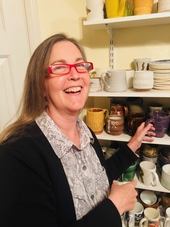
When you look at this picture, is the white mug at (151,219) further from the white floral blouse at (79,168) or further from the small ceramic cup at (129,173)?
the white floral blouse at (79,168)

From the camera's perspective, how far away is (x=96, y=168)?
73 cm

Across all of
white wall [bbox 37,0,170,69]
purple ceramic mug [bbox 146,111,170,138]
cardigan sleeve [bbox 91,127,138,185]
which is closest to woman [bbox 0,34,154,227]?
cardigan sleeve [bbox 91,127,138,185]

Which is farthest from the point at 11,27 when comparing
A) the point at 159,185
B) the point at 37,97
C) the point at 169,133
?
the point at 159,185

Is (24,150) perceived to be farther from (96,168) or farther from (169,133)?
(169,133)

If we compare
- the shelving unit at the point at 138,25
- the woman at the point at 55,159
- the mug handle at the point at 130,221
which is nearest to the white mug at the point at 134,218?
the mug handle at the point at 130,221

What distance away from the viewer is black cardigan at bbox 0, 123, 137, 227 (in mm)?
469

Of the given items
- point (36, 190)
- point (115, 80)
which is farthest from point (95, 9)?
point (36, 190)

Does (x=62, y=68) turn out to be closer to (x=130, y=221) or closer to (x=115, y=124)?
(x=115, y=124)

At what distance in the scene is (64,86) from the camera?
2.13 feet

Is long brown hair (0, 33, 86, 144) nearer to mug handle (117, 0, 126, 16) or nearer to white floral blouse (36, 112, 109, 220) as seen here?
white floral blouse (36, 112, 109, 220)

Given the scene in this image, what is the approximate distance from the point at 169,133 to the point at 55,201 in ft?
2.44

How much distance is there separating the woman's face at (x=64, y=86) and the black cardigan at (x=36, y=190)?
0.12 metres

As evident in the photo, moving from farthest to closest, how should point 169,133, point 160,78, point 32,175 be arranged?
point 169,133 → point 160,78 → point 32,175

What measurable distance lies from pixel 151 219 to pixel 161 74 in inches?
31.3
